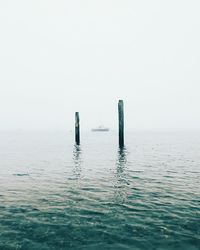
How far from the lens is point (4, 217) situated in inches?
451

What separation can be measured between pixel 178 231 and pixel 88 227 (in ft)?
11.8

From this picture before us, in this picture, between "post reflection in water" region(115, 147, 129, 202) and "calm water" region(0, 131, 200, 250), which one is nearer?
"calm water" region(0, 131, 200, 250)

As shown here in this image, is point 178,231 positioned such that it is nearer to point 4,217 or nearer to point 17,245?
point 17,245

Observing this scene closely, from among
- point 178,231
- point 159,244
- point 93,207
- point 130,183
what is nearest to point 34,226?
point 93,207

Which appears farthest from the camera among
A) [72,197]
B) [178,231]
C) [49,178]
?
[49,178]

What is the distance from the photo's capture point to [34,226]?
413 inches

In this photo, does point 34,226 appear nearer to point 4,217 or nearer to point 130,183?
point 4,217

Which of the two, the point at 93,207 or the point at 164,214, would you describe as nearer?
the point at 164,214

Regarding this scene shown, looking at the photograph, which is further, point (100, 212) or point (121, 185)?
point (121, 185)

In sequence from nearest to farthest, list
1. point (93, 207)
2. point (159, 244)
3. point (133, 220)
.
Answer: point (159, 244)
point (133, 220)
point (93, 207)

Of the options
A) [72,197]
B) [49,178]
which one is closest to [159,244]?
[72,197]

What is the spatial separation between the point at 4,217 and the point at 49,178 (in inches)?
349

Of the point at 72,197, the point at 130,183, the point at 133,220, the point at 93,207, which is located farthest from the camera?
the point at 130,183

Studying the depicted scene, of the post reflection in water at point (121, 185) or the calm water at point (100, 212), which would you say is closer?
the calm water at point (100, 212)
